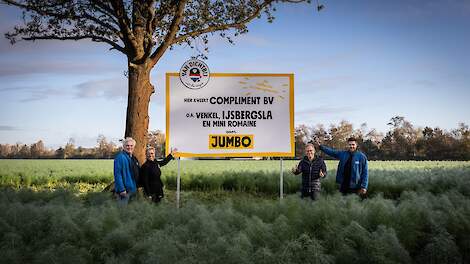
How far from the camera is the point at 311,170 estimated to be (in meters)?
11.1

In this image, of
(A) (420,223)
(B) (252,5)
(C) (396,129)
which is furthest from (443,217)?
(C) (396,129)

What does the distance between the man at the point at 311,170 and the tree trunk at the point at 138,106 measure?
24.9 feet

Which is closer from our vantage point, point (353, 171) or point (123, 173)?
point (123, 173)

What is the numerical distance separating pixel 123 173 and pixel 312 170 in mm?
4006

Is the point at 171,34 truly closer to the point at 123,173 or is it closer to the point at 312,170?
the point at 123,173

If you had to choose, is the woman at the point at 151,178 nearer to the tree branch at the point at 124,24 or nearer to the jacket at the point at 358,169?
the jacket at the point at 358,169

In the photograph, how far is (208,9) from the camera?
19.9 meters

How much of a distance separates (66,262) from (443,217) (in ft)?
18.7

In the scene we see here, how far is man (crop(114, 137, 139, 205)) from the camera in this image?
10039 mm

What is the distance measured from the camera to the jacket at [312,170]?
11.0 m

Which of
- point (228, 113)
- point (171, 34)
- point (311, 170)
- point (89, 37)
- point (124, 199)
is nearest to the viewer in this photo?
point (124, 199)

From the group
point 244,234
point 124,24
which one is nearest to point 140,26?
point 124,24

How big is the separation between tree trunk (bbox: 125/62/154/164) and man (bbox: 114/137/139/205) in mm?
6683

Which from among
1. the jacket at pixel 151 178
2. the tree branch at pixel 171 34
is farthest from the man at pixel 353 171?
the tree branch at pixel 171 34
